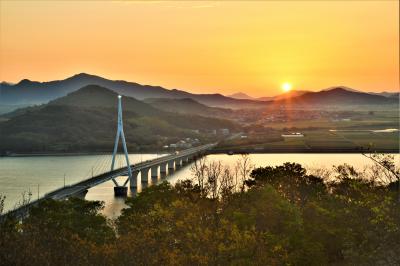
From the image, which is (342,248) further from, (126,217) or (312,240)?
(126,217)

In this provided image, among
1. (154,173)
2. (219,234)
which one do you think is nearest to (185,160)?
(154,173)

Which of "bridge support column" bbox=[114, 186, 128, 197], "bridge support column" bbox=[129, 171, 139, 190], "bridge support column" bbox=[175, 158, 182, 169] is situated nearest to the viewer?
"bridge support column" bbox=[114, 186, 128, 197]

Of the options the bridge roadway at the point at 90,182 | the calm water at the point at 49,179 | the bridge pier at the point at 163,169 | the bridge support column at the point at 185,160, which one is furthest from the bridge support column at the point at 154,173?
the bridge support column at the point at 185,160

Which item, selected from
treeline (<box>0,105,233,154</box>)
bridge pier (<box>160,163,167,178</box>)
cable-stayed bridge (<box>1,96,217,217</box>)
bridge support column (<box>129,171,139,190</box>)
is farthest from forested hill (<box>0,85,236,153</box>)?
bridge support column (<box>129,171,139,190</box>)

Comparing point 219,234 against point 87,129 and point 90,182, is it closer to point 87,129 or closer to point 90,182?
point 90,182

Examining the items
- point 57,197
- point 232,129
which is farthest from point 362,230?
point 232,129

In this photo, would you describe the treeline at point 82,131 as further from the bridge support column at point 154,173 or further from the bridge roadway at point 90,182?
the bridge support column at point 154,173

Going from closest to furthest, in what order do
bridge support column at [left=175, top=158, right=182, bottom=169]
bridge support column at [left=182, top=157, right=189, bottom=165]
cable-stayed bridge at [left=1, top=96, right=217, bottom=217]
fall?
cable-stayed bridge at [left=1, top=96, right=217, bottom=217] < bridge support column at [left=175, top=158, right=182, bottom=169] < bridge support column at [left=182, top=157, right=189, bottom=165]

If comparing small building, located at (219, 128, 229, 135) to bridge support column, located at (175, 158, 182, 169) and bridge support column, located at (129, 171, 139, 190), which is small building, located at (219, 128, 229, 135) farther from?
bridge support column, located at (129, 171, 139, 190)
